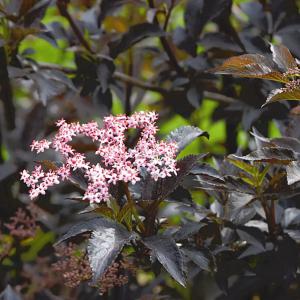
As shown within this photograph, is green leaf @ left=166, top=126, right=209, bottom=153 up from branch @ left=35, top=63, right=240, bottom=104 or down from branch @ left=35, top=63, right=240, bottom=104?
up

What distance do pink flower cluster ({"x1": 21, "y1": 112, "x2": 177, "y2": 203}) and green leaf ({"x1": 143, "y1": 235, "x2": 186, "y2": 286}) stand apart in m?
0.11

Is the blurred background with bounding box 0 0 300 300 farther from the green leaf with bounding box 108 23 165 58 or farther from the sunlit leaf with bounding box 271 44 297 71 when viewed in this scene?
the sunlit leaf with bounding box 271 44 297 71

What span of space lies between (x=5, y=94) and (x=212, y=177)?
0.72m

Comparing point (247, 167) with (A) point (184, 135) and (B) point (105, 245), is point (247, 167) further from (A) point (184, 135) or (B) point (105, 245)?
(B) point (105, 245)

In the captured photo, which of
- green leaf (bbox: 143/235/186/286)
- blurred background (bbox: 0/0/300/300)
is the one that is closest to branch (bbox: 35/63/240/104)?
blurred background (bbox: 0/0/300/300)

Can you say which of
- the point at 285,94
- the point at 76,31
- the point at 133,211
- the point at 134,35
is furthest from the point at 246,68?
the point at 76,31

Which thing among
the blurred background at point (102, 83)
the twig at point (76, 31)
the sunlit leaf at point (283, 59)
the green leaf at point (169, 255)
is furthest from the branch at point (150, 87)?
the green leaf at point (169, 255)

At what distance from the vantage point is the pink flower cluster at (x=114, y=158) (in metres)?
1.15

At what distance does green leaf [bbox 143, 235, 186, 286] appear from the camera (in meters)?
1.13

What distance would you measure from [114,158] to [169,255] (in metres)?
0.18

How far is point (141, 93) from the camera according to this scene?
2.10 meters

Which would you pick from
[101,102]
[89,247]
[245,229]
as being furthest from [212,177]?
[101,102]

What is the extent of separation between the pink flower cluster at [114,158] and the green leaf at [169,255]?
11 cm

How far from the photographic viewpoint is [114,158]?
1161 mm
